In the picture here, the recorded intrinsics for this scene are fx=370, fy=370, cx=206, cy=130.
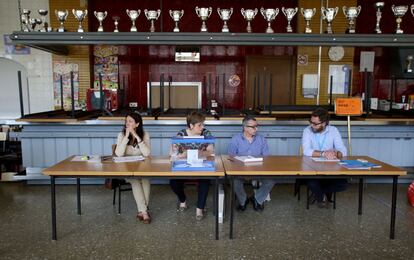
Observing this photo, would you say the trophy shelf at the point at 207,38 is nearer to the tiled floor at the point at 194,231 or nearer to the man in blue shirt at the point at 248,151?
the man in blue shirt at the point at 248,151

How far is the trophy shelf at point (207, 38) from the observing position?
4949mm

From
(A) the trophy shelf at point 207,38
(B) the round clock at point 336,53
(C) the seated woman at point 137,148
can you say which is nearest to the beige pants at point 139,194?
(C) the seated woman at point 137,148

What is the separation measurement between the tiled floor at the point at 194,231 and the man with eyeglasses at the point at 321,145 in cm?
29

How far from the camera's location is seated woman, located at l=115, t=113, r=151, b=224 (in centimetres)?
392

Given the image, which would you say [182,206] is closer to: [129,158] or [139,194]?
[139,194]

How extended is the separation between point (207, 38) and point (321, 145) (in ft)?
6.68

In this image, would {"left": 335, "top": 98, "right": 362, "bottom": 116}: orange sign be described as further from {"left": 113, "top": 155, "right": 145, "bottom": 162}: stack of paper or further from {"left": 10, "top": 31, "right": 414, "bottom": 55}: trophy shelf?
{"left": 113, "top": 155, "right": 145, "bottom": 162}: stack of paper

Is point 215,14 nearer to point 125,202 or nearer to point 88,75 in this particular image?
point 88,75

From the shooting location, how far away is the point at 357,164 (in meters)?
3.59

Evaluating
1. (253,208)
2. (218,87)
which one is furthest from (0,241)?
(218,87)

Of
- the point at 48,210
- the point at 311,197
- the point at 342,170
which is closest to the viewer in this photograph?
the point at 342,170

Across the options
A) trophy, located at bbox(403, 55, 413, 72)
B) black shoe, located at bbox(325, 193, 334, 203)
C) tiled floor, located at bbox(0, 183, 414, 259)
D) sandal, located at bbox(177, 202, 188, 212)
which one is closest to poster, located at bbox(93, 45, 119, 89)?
tiled floor, located at bbox(0, 183, 414, 259)

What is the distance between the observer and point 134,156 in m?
3.95

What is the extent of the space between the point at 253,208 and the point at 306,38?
94.1 inches
